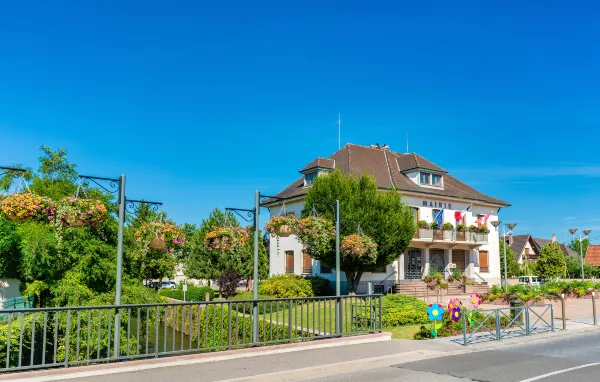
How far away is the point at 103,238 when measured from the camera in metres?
16.2

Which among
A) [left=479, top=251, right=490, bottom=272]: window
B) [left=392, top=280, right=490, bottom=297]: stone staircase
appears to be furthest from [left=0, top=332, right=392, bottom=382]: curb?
[left=479, top=251, right=490, bottom=272]: window

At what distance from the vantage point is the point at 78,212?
9.46 meters

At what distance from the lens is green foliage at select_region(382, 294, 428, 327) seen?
1814 cm

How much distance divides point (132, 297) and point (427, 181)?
25.1 meters

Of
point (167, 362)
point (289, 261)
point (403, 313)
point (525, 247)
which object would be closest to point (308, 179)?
point (289, 261)

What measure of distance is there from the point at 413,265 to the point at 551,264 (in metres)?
26.6

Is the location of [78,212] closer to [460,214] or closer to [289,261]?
[289,261]

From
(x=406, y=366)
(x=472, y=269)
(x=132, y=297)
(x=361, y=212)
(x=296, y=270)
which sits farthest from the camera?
(x=472, y=269)

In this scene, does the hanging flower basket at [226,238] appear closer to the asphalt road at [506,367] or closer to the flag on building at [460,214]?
the asphalt road at [506,367]

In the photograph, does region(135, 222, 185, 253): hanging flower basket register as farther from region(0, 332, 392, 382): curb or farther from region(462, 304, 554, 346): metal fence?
region(462, 304, 554, 346): metal fence

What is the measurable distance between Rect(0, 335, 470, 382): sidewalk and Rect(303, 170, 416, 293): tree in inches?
606

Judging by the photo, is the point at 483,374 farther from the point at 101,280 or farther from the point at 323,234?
the point at 101,280

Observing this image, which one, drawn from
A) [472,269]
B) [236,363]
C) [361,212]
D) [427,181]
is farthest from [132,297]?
[472,269]

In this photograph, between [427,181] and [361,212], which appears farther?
[427,181]
